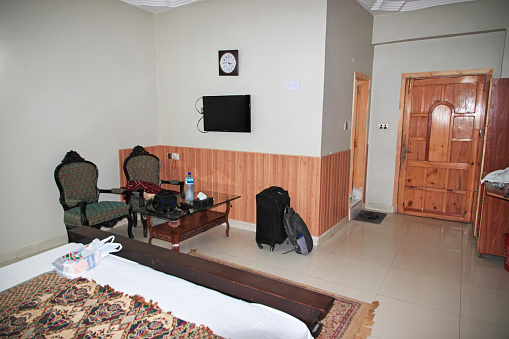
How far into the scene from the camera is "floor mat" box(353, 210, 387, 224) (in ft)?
15.9

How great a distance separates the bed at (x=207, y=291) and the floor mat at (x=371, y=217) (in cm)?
360

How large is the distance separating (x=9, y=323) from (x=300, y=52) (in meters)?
3.49

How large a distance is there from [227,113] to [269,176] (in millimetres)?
994

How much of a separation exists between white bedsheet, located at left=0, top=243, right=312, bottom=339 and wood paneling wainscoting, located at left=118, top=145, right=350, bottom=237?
240 centimetres

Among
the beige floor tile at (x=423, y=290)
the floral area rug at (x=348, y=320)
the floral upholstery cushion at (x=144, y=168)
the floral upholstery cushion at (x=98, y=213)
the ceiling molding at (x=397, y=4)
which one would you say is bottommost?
the floral area rug at (x=348, y=320)

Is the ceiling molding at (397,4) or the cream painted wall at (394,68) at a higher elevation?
the ceiling molding at (397,4)

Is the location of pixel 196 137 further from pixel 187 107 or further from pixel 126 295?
pixel 126 295

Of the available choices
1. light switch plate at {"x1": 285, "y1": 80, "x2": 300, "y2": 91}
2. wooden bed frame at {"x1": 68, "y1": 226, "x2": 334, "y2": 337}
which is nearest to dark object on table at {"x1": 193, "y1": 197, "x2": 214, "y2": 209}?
wooden bed frame at {"x1": 68, "y1": 226, "x2": 334, "y2": 337}

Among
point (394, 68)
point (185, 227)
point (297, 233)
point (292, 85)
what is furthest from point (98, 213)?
point (394, 68)

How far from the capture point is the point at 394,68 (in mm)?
5012

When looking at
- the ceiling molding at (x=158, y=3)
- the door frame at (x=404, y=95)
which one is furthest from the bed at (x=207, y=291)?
the door frame at (x=404, y=95)

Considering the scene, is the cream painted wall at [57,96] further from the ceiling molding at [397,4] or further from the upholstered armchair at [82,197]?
the ceiling molding at [397,4]

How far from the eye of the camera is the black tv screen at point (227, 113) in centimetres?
417

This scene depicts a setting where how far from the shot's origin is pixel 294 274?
3.20 meters
